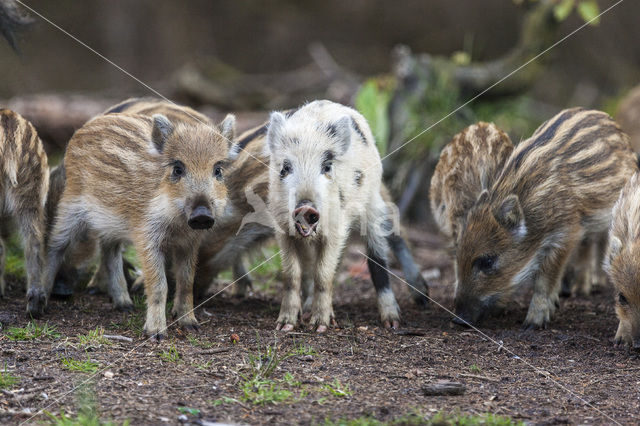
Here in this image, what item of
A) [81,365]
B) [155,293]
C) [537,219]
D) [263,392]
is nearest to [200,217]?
[155,293]

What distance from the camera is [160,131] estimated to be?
519 cm

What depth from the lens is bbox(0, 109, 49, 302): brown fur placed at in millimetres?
5273

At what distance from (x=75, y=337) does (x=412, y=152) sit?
18.1ft

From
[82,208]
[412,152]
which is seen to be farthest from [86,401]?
[412,152]

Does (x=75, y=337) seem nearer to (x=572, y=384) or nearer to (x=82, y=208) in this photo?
(x=82, y=208)

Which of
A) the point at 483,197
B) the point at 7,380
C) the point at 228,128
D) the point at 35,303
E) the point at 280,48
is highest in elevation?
the point at 280,48

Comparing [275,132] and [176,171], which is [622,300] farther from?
[176,171]

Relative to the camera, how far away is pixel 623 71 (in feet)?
47.0

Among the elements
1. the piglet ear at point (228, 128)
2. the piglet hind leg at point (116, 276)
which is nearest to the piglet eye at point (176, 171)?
the piglet ear at point (228, 128)

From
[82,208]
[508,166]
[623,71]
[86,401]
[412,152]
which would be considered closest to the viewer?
[86,401]

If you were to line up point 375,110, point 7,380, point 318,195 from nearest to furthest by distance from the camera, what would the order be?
point 7,380
point 318,195
point 375,110

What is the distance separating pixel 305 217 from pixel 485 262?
63.7 inches

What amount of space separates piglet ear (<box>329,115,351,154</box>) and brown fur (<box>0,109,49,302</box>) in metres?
2.03

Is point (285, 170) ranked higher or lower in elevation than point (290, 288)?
higher
